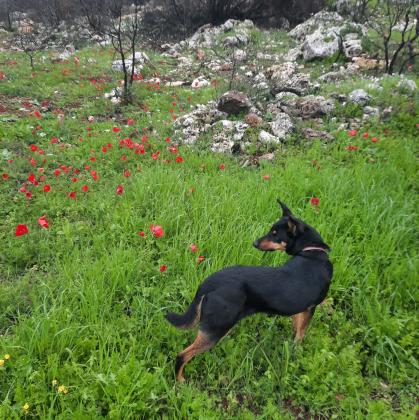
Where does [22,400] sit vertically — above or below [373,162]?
below

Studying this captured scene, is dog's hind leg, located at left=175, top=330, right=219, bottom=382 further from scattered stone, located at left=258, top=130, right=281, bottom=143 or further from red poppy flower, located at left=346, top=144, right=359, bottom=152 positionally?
scattered stone, located at left=258, top=130, right=281, bottom=143

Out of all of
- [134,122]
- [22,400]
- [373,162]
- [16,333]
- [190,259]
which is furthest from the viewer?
[134,122]

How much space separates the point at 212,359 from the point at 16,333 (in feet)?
4.93

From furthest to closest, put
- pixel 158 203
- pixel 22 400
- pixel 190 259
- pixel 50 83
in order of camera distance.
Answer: pixel 50 83 → pixel 158 203 → pixel 190 259 → pixel 22 400

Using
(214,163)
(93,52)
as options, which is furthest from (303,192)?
(93,52)

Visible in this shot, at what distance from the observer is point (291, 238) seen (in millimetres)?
2992

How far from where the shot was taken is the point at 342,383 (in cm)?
257

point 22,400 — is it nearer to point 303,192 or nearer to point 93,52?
point 303,192

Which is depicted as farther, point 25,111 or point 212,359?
point 25,111

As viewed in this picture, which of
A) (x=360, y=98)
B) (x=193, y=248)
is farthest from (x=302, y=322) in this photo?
(x=360, y=98)

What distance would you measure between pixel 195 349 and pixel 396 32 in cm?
1519

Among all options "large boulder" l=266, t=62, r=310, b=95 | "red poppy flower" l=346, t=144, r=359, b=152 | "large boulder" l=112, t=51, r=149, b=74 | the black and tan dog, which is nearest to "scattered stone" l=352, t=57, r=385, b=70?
"large boulder" l=266, t=62, r=310, b=95

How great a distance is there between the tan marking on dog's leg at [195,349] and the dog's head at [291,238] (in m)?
0.92

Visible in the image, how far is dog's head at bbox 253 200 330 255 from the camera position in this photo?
116 inches
